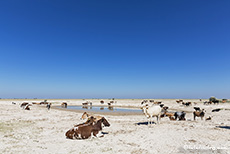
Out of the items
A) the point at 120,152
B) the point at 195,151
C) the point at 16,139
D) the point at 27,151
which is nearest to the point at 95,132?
the point at 120,152

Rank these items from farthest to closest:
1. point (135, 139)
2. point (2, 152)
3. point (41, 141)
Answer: point (135, 139)
point (41, 141)
point (2, 152)

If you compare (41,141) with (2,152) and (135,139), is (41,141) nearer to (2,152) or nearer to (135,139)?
(2,152)

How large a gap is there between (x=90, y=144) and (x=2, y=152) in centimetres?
377

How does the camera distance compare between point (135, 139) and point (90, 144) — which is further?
point (135, 139)

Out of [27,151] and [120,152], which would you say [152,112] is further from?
[27,151]

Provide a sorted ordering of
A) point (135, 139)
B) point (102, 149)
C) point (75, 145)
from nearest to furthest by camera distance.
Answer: point (102, 149) < point (75, 145) < point (135, 139)

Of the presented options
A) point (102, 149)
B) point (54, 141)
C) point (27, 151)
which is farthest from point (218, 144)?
point (27, 151)

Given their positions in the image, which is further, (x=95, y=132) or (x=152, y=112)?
(x=152, y=112)

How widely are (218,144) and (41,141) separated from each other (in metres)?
9.30

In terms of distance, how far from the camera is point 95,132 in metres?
9.09

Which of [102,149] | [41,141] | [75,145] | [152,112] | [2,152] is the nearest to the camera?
[2,152]

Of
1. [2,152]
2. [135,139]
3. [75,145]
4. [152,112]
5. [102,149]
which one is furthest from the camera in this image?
[152,112]

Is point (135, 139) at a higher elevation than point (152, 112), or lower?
lower

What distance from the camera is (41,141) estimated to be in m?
8.11
